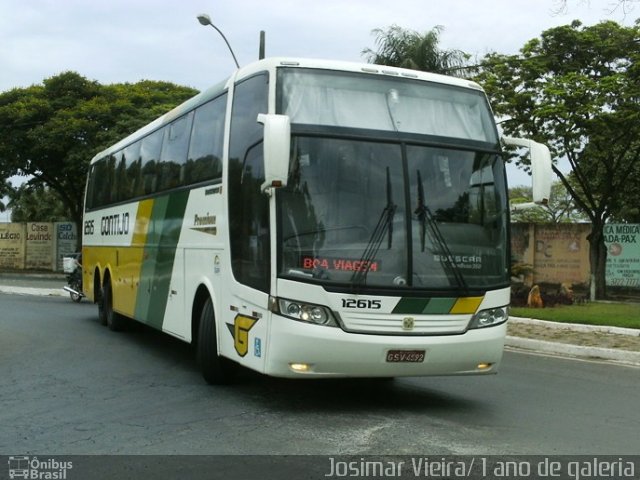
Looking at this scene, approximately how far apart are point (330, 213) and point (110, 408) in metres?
2.76

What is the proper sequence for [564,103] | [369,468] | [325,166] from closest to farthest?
[369,468] < [325,166] < [564,103]

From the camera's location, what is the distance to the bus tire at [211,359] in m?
8.23

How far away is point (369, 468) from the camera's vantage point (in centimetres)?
526

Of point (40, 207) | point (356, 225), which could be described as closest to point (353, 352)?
point (356, 225)

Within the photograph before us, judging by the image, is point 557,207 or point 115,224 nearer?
point 115,224

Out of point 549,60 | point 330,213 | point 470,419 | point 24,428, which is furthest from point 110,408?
point 549,60

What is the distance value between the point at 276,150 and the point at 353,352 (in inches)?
72.8

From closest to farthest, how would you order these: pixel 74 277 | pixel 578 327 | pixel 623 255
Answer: pixel 578 327 < pixel 74 277 < pixel 623 255

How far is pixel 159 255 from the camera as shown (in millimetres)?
10625

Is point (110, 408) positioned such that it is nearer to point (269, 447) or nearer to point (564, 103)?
point (269, 447)

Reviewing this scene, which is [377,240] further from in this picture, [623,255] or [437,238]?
[623,255]

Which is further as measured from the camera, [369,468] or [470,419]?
[470,419]

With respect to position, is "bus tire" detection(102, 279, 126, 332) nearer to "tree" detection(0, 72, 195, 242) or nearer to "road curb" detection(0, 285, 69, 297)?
"road curb" detection(0, 285, 69, 297)

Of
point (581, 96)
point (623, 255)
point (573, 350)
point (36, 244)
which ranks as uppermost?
point (581, 96)
